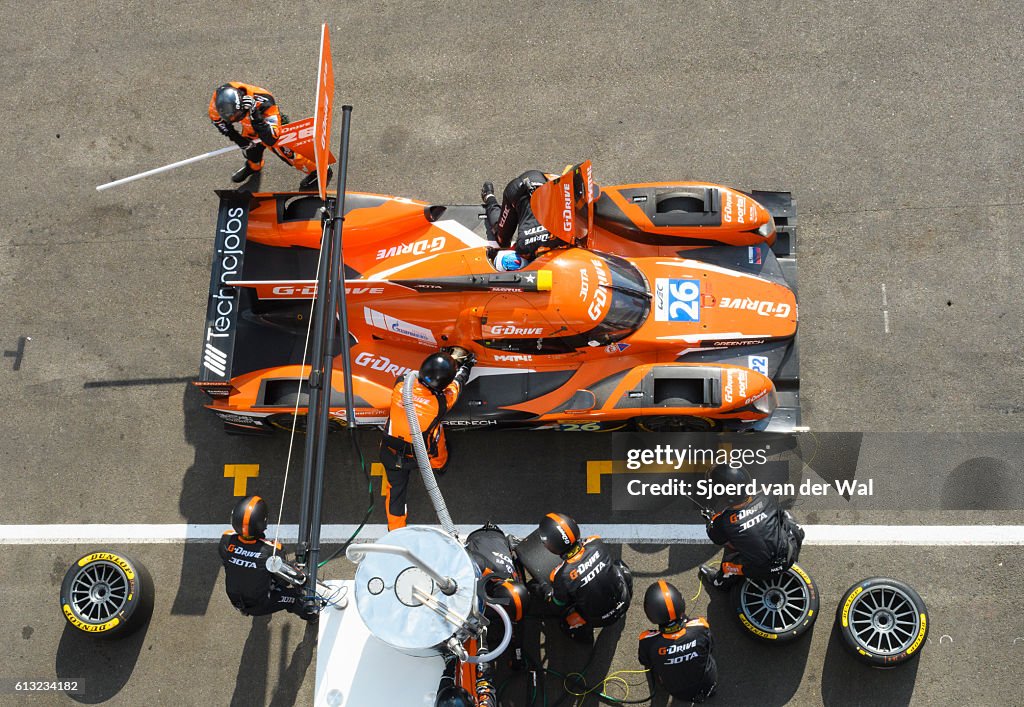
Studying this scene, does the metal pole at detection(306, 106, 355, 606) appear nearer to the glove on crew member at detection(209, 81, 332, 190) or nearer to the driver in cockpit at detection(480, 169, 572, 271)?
the driver in cockpit at detection(480, 169, 572, 271)

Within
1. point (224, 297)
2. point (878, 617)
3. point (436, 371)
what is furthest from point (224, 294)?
point (878, 617)

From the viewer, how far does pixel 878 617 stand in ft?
25.4

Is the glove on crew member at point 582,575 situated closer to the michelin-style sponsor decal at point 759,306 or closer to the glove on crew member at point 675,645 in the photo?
the glove on crew member at point 675,645

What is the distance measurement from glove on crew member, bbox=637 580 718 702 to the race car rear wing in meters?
4.34

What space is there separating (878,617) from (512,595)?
344 cm

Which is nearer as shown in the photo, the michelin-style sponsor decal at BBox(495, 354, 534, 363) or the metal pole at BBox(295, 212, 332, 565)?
the metal pole at BBox(295, 212, 332, 565)

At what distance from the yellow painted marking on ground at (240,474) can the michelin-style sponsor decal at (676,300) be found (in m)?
4.39

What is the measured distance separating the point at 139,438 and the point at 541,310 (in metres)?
4.59

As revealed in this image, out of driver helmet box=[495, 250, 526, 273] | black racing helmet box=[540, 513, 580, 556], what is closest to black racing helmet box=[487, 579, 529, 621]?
black racing helmet box=[540, 513, 580, 556]

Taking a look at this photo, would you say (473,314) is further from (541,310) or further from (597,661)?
(597,661)

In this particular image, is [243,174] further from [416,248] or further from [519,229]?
[519,229]

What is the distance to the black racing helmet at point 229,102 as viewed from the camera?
332 inches

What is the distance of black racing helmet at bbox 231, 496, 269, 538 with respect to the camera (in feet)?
24.2

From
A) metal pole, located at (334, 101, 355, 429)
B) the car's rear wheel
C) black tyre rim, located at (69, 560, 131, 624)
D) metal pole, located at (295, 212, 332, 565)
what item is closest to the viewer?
metal pole, located at (295, 212, 332, 565)
